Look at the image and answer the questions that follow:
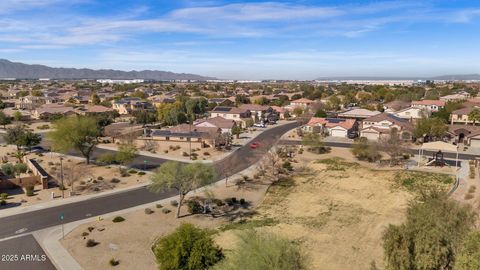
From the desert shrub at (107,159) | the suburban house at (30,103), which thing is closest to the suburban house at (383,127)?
the desert shrub at (107,159)

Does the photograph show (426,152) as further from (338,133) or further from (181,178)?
(181,178)

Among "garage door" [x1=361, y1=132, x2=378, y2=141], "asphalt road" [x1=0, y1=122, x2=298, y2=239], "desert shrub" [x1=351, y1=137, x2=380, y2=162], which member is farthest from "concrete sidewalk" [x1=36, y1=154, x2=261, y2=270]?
"garage door" [x1=361, y1=132, x2=378, y2=141]

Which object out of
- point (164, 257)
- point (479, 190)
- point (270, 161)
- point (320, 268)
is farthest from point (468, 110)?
point (164, 257)

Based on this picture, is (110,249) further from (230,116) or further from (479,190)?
(230,116)

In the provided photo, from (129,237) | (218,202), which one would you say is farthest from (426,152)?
(129,237)

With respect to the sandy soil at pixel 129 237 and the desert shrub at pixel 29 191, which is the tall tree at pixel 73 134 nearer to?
the desert shrub at pixel 29 191

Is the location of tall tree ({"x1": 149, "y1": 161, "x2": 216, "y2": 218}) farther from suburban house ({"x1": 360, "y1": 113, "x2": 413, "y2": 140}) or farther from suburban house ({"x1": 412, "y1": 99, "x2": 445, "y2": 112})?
suburban house ({"x1": 412, "y1": 99, "x2": 445, "y2": 112})
